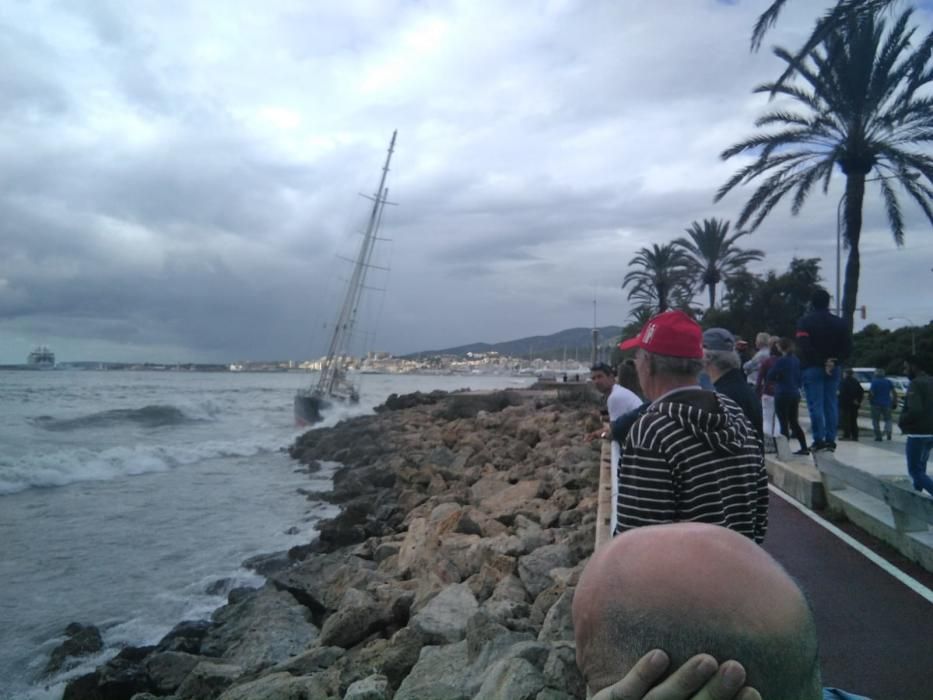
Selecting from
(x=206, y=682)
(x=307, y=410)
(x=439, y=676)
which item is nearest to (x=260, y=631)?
(x=206, y=682)

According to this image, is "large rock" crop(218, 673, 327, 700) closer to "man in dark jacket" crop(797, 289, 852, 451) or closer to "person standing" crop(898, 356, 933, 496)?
"person standing" crop(898, 356, 933, 496)

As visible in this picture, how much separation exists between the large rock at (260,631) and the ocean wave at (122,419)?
95.4 ft

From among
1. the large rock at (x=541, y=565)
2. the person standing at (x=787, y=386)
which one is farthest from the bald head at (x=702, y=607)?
the person standing at (x=787, y=386)

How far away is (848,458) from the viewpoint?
10.1 meters

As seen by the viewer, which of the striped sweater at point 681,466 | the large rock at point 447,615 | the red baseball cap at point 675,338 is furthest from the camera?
the large rock at point 447,615

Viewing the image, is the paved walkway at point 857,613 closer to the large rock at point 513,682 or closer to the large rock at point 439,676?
the large rock at point 439,676

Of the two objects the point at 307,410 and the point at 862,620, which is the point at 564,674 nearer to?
the point at 862,620

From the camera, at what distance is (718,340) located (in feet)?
13.6

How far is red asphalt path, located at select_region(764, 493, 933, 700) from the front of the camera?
3838mm

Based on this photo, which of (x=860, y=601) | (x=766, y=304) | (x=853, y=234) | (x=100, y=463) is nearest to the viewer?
(x=860, y=601)

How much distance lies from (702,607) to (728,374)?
3189mm

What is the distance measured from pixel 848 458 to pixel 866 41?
9.72m

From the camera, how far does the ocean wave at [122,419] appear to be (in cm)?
3356

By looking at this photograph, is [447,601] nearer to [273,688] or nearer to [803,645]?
[273,688]
